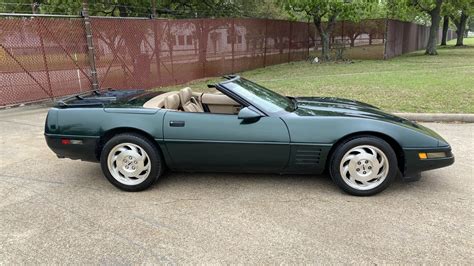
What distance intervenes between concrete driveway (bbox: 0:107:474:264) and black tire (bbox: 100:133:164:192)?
0.11 m

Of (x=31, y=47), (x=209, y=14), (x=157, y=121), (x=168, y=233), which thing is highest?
(x=209, y=14)

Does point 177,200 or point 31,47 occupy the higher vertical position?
point 31,47

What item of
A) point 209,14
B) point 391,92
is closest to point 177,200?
point 391,92

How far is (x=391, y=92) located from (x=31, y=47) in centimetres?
839

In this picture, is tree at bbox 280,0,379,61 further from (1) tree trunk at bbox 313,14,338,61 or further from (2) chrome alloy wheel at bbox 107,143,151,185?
(2) chrome alloy wheel at bbox 107,143,151,185

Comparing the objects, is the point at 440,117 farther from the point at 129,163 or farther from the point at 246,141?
the point at 129,163

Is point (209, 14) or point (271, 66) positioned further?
point (209, 14)

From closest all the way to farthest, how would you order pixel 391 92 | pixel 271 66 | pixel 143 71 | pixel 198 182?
pixel 198 182, pixel 391 92, pixel 143 71, pixel 271 66

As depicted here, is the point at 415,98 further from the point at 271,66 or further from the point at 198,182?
the point at 271,66

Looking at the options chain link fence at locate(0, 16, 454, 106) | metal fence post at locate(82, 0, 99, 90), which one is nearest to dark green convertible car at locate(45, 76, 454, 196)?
chain link fence at locate(0, 16, 454, 106)

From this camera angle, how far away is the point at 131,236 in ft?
9.71

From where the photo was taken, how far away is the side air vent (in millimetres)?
3570

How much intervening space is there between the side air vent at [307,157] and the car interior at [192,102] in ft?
2.63

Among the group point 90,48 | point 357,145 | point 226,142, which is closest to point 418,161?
point 357,145
